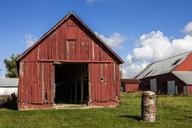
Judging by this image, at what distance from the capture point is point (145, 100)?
21.2m

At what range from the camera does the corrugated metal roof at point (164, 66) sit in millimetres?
71562

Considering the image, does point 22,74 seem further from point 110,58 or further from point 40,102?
point 110,58

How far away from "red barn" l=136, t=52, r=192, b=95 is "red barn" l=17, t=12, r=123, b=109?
106 feet

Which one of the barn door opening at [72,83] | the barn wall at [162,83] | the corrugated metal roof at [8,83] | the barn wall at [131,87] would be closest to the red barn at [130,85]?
the barn wall at [131,87]

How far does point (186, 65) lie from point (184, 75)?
11.6 ft

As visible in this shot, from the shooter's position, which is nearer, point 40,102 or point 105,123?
point 105,123

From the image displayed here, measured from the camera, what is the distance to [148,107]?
21031 millimetres

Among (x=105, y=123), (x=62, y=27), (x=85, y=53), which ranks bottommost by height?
(x=105, y=123)

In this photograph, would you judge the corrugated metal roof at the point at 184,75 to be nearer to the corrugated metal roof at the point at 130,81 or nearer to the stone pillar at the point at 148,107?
the corrugated metal roof at the point at 130,81

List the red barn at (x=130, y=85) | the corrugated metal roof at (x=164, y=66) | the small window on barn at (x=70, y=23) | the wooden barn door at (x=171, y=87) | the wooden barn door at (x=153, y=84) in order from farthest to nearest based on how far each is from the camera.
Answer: the red barn at (x=130, y=85), the wooden barn door at (x=153, y=84), the corrugated metal roof at (x=164, y=66), the wooden barn door at (x=171, y=87), the small window on barn at (x=70, y=23)

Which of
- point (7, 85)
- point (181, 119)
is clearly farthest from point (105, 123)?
point (7, 85)

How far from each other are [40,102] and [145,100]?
11.8 metres

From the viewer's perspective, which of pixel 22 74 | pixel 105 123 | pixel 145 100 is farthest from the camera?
pixel 22 74

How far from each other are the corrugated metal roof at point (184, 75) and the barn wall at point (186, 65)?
860 millimetres
